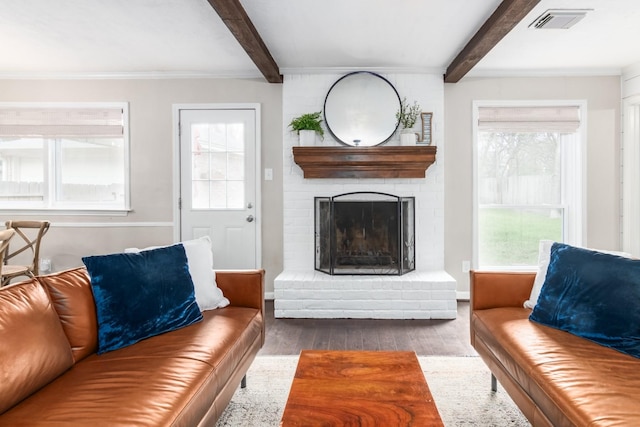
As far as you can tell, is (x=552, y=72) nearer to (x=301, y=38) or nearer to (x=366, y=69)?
(x=366, y=69)

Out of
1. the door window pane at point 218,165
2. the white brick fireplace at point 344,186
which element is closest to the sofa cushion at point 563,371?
the white brick fireplace at point 344,186

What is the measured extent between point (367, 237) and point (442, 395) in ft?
6.30

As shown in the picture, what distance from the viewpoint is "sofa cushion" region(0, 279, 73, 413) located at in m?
1.24

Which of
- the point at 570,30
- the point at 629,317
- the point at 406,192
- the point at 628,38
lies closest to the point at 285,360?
the point at 629,317

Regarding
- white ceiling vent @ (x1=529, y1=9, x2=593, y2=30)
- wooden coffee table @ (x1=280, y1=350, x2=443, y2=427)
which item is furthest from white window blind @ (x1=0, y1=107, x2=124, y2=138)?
white ceiling vent @ (x1=529, y1=9, x2=593, y2=30)

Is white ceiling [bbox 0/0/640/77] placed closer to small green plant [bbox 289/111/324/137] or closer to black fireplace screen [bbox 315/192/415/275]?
small green plant [bbox 289/111/324/137]

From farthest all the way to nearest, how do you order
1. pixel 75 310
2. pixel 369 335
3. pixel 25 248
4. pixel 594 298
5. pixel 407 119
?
1. pixel 407 119
2. pixel 25 248
3. pixel 369 335
4. pixel 594 298
5. pixel 75 310

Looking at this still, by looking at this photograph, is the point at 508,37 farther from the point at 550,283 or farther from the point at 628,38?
the point at 550,283

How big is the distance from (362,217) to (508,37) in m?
1.94

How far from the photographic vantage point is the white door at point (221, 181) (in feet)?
13.5

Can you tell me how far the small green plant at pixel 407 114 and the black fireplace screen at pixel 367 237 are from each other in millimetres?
723

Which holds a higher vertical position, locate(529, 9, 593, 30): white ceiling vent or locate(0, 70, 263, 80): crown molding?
locate(0, 70, 263, 80): crown molding

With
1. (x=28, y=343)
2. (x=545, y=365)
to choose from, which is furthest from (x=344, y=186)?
(x=28, y=343)

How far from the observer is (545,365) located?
1532mm
